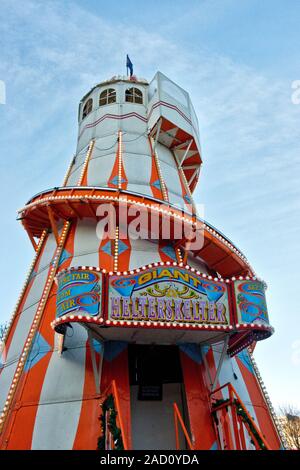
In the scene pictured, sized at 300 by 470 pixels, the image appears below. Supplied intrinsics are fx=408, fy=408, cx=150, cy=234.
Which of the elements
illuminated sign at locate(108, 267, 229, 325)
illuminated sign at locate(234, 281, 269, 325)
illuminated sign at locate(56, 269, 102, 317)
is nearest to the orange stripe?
illuminated sign at locate(56, 269, 102, 317)

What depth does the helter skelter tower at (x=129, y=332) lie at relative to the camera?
1166 centimetres

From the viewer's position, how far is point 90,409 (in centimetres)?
1210

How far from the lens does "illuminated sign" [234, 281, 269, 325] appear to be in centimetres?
1230

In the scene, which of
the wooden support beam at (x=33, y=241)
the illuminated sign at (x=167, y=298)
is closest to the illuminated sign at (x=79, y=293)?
the illuminated sign at (x=167, y=298)

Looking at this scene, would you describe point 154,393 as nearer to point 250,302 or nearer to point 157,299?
point 157,299

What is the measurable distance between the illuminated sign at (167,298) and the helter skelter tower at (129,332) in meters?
0.03

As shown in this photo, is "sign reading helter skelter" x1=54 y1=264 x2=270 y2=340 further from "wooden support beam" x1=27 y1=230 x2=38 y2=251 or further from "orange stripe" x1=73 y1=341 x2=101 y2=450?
"wooden support beam" x1=27 y1=230 x2=38 y2=251

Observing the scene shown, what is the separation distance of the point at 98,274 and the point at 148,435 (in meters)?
6.27

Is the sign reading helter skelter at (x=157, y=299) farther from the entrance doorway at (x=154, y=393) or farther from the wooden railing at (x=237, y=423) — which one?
the entrance doorway at (x=154, y=393)

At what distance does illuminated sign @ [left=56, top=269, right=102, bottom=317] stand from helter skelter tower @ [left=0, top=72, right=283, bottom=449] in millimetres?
31

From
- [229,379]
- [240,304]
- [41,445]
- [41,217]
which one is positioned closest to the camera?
[41,445]

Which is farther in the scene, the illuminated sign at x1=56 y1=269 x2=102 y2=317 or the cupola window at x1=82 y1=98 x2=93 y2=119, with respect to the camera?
the cupola window at x1=82 y1=98 x2=93 y2=119

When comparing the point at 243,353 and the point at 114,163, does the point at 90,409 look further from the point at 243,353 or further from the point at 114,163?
the point at 114,163
